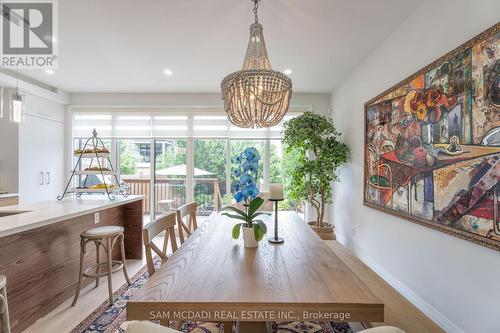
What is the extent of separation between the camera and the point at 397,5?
218 cm

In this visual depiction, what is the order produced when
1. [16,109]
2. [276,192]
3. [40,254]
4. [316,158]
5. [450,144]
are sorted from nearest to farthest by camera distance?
1. [276,192]
2. [450,144]
3. [40,254]
4. [16,109]
5. [316,158]

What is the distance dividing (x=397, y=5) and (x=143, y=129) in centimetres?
410

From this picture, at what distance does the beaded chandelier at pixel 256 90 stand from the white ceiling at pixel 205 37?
1.95 feet

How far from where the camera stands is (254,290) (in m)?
1.05

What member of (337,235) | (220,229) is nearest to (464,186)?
(220,229)

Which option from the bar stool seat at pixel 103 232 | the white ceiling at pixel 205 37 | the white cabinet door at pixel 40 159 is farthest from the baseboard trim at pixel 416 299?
the white cabinet door at pixel 40 159

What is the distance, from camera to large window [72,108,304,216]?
462 cm

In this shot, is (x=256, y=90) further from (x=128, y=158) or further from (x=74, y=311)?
(x=128, y=158)

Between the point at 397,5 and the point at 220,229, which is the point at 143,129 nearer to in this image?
the point at 220,229

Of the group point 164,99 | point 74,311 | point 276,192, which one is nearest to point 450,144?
point 276,192

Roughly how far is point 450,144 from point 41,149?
5284 mm

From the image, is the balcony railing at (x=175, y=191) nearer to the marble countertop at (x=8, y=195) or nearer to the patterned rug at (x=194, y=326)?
the marble countertop at (x=8, y=195)

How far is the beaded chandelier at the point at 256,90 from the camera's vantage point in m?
1.74

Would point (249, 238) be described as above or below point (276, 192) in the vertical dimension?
below
